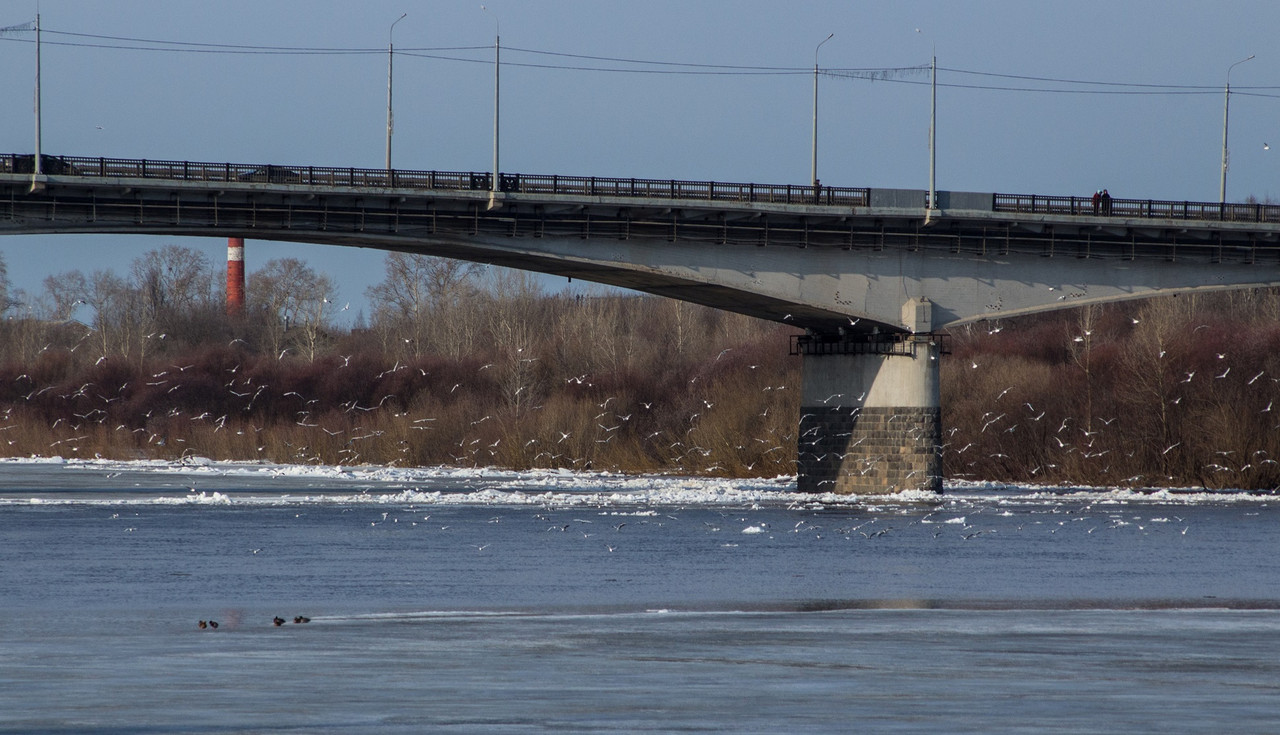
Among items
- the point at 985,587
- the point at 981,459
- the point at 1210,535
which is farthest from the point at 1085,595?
the point at 981,459

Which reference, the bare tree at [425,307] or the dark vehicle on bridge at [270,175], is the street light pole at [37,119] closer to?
the dark vehicle on bridge at [270,175]

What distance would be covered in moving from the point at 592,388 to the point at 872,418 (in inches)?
1205

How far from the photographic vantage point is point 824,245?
61.0 meters

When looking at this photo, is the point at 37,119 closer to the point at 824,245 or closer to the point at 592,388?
the point at 824,245

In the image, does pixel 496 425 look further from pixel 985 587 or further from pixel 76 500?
pixel 985 587

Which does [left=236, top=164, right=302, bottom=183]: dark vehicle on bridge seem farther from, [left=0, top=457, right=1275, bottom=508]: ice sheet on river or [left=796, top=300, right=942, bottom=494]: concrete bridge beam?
[left=796, top=300, right=942, bottom=494]: concrete bridge beam

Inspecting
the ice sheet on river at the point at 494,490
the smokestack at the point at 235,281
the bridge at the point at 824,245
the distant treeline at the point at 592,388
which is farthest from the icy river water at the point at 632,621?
the smokestack at the point at 235,281

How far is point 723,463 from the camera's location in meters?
78.2

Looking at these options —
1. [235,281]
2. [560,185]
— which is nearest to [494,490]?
[560,185]

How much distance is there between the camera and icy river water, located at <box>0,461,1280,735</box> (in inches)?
601

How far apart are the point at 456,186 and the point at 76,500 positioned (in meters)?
16.1

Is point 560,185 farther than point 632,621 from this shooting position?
Yes

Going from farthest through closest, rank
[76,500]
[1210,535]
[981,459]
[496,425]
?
[496,425] < [981,459] < [76,500] < [1210,535]

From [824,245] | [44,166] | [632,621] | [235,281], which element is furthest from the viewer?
[235,281]
